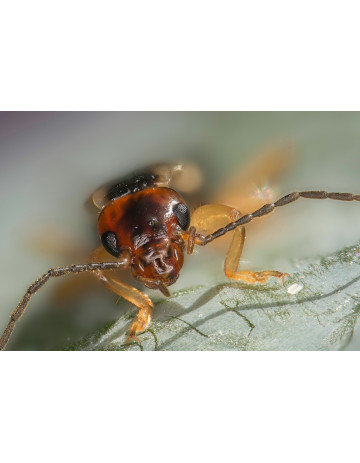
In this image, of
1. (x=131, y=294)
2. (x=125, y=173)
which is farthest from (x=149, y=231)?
(x=125, y=173)

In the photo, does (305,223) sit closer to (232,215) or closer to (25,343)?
(232,215)

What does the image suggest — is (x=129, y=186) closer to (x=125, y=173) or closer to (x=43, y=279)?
(x=125, y=173)

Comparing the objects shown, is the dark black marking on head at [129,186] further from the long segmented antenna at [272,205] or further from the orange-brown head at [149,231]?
the long segmented antenna at [272,205]

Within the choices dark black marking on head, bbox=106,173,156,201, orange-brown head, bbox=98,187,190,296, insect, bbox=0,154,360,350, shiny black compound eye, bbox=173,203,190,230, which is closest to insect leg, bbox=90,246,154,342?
insect, bbox=0,154,360,350

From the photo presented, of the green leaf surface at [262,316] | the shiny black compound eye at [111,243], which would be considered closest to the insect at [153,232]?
the shiny black compound eye at [111,243]

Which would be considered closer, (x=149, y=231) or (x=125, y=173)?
(x=149, y=231)

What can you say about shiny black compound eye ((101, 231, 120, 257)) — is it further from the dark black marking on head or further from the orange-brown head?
the dark black marking on head
